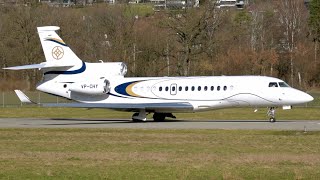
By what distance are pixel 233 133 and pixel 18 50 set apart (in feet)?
162

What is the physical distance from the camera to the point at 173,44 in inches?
3233

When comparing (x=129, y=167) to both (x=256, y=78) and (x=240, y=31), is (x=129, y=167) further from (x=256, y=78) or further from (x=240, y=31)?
(x=240, y=31)

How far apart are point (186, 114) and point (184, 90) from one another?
10.4m

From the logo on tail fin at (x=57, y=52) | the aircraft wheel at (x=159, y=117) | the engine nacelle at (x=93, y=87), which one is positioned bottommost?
the aircraft wheel at (x=159, y=117)

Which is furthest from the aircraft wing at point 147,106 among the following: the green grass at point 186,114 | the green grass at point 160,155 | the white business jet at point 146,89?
the green grass at point 160,155

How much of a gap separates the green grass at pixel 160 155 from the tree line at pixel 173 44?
39.8 metres

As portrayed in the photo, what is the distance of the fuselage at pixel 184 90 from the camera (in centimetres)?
4362

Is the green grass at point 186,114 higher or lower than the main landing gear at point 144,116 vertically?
lower

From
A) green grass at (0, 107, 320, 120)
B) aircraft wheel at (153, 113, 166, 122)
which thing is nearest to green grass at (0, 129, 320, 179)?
aircraft wheel at (153, 113, 166, 122)

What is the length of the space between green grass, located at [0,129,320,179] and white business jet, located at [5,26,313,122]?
8.00 metres

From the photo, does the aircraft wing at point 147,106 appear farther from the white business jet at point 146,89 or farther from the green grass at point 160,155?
the green grass at point 160,155

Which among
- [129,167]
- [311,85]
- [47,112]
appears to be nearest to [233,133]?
[129,167]

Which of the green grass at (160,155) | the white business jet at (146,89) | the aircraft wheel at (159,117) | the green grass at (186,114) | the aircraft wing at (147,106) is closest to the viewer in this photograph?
the green grass at (160,155)

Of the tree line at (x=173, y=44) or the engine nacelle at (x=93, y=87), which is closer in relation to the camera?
the engine nacelle at (x=93, y=87)
